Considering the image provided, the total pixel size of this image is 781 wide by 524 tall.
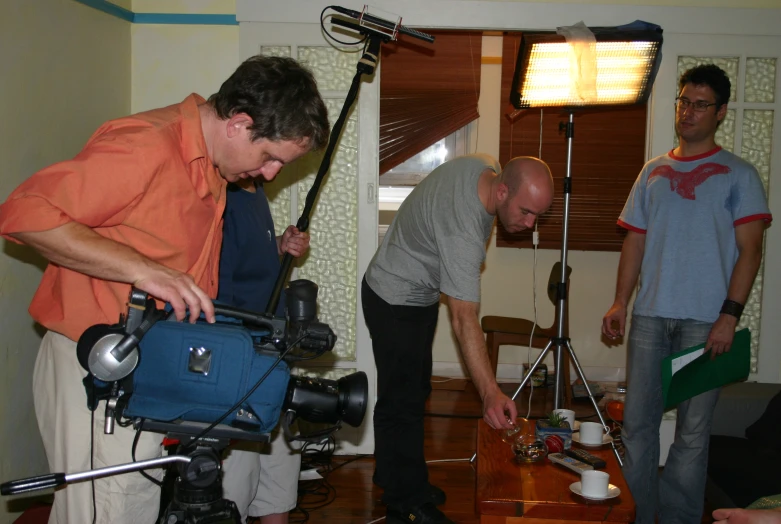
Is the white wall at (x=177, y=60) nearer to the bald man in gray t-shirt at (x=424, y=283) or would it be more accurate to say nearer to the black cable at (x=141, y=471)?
the bald man in gray t-shirt at (x=424, y=283)

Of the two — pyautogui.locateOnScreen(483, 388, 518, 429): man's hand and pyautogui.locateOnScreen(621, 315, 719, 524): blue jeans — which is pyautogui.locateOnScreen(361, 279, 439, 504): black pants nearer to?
pyautogui.locateOnScreen(483, 388, 518, 429): man's hand

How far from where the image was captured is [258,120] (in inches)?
52.7

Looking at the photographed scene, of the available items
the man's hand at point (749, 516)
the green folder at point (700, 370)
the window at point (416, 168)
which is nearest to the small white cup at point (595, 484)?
the man's hand at point (749, 516)

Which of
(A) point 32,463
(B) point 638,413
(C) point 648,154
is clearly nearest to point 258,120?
(A) point 32,463

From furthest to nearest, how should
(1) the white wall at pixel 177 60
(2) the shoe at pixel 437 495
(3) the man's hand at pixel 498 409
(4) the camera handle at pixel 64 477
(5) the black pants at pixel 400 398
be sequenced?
(1) the white wall at pixel 177 60
(2) the shoe at pixel 437 495
(5) the black pants at pixel 400 398
(3) the man's hand at pixel 498 409
(4) the camera handle at pixel 64 477

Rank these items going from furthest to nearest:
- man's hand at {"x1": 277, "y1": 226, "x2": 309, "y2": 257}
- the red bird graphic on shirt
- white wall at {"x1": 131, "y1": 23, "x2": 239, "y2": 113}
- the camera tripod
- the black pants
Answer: white wall at {"x1": 131, "y1": 23, "x2": 239, "y2": 113}
the black pants
the red bird graphic on shirt
man's hand at {"x1": 277, "y1": 226, "x2": 309, "y2": 257}
the camera tripod

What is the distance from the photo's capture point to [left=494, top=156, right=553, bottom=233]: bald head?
210 cm

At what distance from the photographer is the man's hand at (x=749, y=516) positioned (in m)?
1.27

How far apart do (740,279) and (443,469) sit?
5.02 ft

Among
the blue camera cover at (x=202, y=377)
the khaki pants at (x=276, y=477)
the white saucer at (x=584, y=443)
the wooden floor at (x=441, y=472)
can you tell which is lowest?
the wooden floor at (x=441, y=472)

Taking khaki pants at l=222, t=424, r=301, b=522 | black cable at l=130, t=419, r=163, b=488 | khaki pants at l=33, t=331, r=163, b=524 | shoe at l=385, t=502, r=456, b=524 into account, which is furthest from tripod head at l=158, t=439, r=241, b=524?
shoe at l=385, t=502, r=456, b=524

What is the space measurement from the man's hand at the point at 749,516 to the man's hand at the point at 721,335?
1030 mm

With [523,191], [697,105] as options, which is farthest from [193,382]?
[697,105]

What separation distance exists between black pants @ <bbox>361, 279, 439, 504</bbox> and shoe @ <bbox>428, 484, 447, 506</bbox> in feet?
0.62
